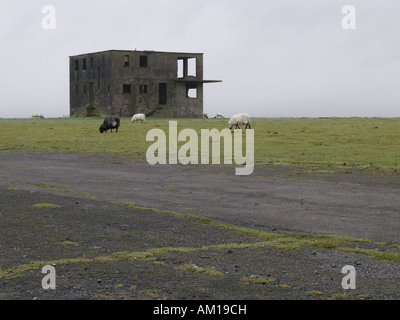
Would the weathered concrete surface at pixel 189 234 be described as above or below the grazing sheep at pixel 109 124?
below

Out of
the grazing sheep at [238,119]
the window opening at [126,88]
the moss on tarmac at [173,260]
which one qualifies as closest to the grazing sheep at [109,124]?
the grazing sheep at [238,119]

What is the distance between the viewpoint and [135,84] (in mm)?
74938

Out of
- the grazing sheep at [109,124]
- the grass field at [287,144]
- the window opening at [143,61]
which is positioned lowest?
the grass field at [287,144]

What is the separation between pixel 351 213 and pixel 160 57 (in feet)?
221

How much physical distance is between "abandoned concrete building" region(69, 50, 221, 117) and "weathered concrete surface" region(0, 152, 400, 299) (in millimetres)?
57920

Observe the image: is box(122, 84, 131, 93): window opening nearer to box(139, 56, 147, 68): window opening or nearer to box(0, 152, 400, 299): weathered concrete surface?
box(139, 56, 147, 68): window opening

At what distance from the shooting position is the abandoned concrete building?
243 ft

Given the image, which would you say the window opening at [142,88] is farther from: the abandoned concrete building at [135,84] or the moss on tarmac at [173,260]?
the moss on tarmac at [173,260]

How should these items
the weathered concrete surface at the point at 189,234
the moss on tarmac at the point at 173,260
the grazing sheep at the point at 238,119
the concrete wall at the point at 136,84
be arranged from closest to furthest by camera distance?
the moss on tarmac at the point at 173,260
the weathered concrete surface at the point at 189,234
the grazing sheep at the point at 238,119
the concrete wall at the point at 136,84

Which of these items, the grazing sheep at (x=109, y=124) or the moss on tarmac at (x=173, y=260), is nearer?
the moss on tarmac at (x=173, y=260)

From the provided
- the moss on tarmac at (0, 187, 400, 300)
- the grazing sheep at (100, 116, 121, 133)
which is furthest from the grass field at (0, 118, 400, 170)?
the moss on tarmac at (0, 187, 400, 300)

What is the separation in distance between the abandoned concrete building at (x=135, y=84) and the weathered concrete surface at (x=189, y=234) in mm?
57920

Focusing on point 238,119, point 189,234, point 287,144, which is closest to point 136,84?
point 238,119

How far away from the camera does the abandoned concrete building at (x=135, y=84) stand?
243 ft
